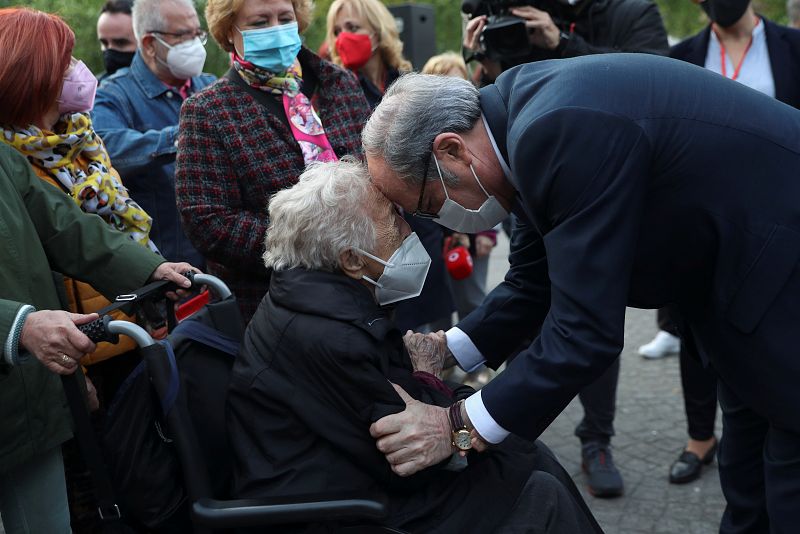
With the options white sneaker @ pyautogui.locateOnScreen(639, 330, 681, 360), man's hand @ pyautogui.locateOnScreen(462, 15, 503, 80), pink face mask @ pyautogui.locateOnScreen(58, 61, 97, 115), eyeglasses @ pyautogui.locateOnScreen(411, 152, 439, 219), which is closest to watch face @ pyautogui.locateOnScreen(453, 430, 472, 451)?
eyeglasses @ pyautogui.locateOnScreen(411, 152, 439, 219)

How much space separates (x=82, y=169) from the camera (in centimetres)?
307

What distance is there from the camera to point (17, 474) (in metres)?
2.57

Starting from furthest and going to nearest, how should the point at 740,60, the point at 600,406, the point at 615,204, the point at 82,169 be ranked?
the point at 740,60 → the point at 600,406 → the point at 82,169 → the point at 615,204

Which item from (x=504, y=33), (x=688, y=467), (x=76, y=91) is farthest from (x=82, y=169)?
(x=688, y=467)

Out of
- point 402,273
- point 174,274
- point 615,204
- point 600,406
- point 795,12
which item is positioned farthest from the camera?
point 795,12

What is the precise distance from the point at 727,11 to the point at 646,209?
2598 mm

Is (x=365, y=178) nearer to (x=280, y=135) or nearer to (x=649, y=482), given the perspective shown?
(x=280, y=135)

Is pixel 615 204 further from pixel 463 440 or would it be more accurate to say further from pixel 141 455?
pixel 141 455

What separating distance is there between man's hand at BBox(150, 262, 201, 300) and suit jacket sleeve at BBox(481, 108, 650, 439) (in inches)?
42.3

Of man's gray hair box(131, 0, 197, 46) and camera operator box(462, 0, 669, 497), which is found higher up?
man's gray hair box(131, 0, 197, 46)

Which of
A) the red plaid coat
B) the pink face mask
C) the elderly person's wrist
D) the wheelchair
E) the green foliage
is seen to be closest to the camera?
the wheelchair

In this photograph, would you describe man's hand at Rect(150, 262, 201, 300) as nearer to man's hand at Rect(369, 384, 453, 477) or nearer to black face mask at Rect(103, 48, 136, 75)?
man's hand at Rect(369, 384, 453, 477)

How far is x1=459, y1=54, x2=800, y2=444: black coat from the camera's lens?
200cm

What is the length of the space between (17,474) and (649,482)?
2.74 metres
